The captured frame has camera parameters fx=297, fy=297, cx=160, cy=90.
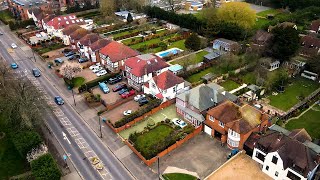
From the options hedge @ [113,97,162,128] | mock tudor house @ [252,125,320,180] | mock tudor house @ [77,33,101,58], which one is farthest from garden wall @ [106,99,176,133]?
mock tudor house @ [77,33,101,58]

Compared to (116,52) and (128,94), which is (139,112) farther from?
(116,52)

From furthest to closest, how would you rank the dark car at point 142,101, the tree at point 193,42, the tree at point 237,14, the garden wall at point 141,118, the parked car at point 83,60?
the tree at point 237,14 → the tree at point 193,42 → the parked car at point 83,60 → the dark car at point 142,101 → the garden wall at point 141,118

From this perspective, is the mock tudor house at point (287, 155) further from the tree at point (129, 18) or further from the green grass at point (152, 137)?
the tree at point (129, 18)

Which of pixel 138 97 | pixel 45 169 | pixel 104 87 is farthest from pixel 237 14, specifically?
pixel 45 169

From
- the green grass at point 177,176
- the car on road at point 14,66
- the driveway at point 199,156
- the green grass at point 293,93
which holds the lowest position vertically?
the green grass at point 177,176

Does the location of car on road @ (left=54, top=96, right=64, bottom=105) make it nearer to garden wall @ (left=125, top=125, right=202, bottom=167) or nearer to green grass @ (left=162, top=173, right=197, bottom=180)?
garden wall @ (left=125, top=125, right=202, bottom=167)

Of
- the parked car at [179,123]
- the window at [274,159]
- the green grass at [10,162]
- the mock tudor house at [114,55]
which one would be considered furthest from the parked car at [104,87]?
the window at [274,159]

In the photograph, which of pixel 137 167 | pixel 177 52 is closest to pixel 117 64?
pixel 177 52
